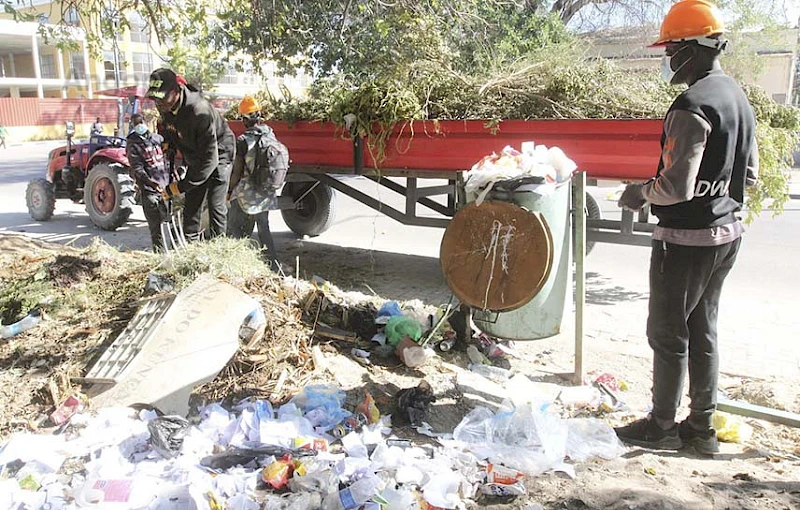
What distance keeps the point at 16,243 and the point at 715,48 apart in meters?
6.52

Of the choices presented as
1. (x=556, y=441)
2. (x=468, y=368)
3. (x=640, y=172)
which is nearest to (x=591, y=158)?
(x=640, y=172)

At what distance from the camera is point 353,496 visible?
253cm

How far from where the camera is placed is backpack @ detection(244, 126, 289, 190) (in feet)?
20.1

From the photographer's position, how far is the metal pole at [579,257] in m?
3.85

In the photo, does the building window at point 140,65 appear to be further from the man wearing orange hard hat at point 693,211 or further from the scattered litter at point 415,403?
the man wearing orange hard hat at point 693,211

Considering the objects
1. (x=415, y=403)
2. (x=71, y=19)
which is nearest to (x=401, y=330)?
(x=415, y=403)

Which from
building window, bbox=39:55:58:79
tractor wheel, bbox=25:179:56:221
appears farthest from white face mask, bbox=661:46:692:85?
building window, bbox=39:55:58:79

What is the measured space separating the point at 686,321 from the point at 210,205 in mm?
4089

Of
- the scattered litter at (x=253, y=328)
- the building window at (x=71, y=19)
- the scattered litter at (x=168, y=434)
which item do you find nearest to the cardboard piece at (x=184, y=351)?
the scattered litter at (x=253, y=328)

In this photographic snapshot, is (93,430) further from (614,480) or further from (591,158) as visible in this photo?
(591,158)

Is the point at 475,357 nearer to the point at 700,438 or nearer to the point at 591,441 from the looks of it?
the point at 591,441

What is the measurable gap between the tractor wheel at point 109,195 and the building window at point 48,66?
42.9m

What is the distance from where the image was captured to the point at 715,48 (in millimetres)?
2850

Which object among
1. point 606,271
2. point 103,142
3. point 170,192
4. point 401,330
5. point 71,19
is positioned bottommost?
point 606,271
